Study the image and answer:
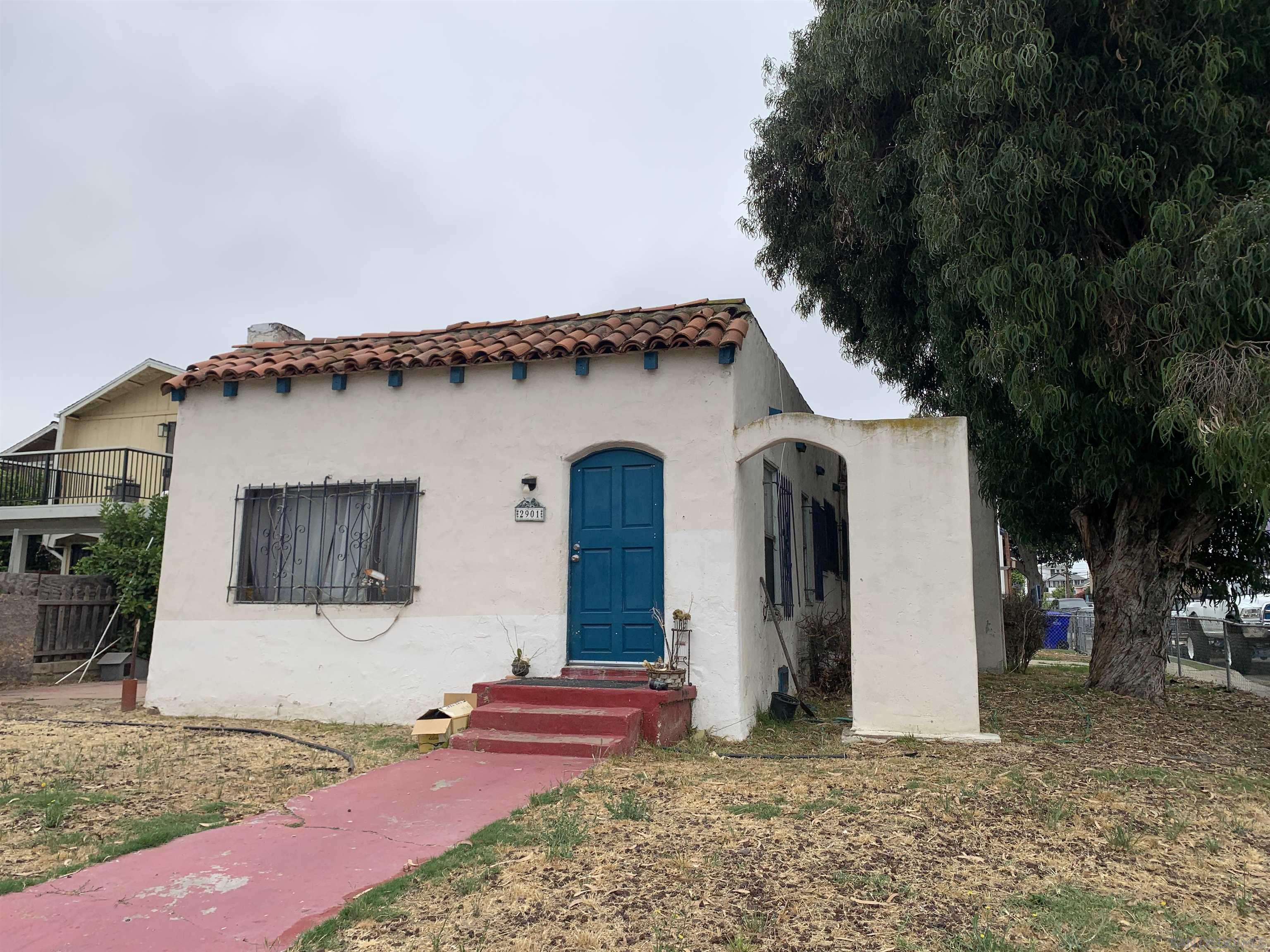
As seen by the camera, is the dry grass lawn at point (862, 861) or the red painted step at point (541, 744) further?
the red painted step at point (541, 744)

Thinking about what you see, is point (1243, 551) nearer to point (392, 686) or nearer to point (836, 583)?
point (836, 583)

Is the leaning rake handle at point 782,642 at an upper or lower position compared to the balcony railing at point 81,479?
lower

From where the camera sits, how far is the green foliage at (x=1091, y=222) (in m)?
6.73

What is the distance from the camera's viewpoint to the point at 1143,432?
28.3 ft

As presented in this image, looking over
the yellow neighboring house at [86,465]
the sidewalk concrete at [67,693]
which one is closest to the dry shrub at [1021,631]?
the sidewalk concrete at [67,693]

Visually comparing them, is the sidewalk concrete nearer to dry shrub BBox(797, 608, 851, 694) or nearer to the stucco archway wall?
dry shrub BBox(797, 608, 851, 694)

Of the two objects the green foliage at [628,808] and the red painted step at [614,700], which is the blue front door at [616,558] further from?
the green foliage at [628,808]

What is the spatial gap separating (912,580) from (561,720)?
319 centimetres

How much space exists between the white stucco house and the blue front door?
2 cm

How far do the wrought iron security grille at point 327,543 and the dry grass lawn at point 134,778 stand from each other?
133cm

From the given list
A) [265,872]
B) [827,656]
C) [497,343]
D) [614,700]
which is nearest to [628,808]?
[265,872]

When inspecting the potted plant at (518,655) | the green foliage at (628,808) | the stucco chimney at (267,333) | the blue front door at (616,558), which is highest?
the stucco chimney at (267,333)

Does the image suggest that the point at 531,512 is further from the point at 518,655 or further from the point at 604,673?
the point at 604,673

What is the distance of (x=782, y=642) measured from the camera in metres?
8.94
